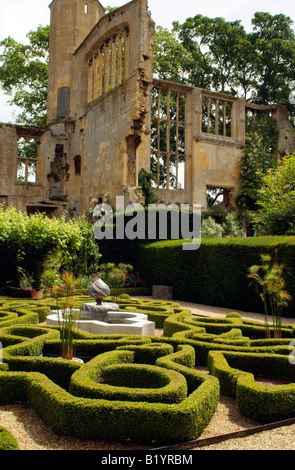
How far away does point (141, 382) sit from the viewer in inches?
168

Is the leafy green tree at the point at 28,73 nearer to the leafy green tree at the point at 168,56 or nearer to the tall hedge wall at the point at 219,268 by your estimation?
the leafy green tree at the point at 168,56

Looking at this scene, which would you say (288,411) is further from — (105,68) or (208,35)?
(208,35)

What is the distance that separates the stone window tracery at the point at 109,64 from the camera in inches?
836

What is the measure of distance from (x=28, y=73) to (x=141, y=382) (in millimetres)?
29372

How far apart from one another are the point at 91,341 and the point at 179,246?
882 centimetres

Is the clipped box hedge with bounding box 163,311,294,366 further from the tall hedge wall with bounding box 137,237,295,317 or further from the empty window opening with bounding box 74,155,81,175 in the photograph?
the empty window opening with bounding box 74,155,81,175

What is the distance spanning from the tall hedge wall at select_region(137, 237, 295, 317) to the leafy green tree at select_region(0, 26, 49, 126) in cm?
1884

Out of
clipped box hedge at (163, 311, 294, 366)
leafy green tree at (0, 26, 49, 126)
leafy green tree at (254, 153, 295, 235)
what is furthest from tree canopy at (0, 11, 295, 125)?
clipped box hedge at (163, 311, 294, 366)

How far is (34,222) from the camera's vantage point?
39.8ft

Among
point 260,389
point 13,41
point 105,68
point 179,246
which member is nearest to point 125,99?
point 105,68

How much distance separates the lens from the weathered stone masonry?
2053 cm

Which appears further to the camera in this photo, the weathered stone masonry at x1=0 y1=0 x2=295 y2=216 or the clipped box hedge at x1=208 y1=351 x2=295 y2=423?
the weathered stone masonry at x1=0 y1=0 x2=295 y2=216

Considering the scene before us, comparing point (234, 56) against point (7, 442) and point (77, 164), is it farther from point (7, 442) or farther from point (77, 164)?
point (7, 442)

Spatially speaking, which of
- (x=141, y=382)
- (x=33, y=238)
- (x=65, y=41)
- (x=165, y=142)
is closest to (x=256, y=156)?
(x=165, y=142)
